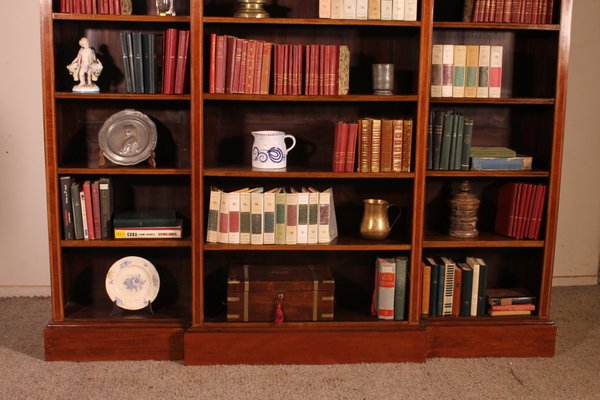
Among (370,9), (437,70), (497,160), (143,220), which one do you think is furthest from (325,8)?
(143,220)

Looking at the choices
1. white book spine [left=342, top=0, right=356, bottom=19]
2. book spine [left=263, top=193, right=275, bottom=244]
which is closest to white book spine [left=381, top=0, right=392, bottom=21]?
white book spine [left=342, top=0, right=356, bottom=19]

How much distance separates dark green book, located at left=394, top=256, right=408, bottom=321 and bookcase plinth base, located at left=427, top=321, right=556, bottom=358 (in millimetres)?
151

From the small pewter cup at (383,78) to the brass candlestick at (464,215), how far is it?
0.61 m

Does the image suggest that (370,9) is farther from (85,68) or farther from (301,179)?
(85,68)

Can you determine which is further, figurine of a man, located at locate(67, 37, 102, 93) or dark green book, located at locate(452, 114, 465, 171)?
dark green book, located at locate(452, 114, 465, 171)

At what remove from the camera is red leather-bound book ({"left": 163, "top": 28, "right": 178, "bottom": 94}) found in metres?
3.21

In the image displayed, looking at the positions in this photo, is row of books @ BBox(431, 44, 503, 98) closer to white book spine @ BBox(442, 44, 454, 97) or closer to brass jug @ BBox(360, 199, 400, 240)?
white book spine @ BBox(442, 44, 454, 97)

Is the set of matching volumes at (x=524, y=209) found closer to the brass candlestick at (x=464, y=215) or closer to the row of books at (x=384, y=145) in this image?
the brass candlestick at (x=464, y=215)

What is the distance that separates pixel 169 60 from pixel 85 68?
372mm

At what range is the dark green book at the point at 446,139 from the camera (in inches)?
132

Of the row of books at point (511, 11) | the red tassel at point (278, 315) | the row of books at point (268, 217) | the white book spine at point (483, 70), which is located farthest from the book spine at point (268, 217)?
the row of books at point (511, 11)

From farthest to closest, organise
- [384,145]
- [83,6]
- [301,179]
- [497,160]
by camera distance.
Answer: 1. [301,179]
2. [497,160]
3. [384,145]
4. [83,6]

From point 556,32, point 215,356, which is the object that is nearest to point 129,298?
point 215,356

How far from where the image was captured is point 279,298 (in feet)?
10.9
